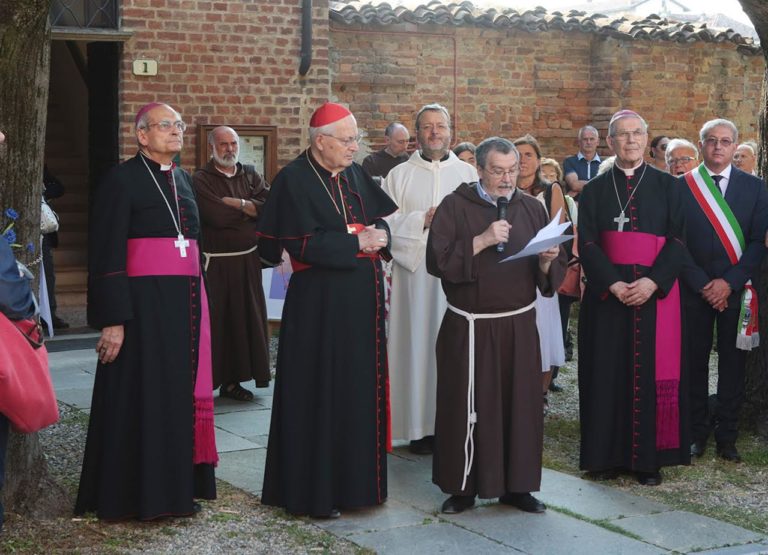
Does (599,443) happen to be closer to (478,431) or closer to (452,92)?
(478,431)

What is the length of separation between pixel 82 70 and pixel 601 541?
1304cm

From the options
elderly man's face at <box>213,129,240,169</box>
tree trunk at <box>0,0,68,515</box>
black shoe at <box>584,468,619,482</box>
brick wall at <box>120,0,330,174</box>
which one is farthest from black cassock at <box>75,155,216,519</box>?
brick wall at <box>120,0,330,174</box>

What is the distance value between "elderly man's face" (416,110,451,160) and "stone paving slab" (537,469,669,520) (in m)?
2.05

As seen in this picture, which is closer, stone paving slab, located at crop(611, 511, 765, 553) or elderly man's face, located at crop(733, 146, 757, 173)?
stone paving slab, located at crop(611, 511, 765, 553)

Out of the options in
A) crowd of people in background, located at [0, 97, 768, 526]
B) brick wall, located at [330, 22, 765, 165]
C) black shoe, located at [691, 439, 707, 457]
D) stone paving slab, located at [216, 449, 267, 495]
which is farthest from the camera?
brick wall, located at [330, 22, 765, 165]

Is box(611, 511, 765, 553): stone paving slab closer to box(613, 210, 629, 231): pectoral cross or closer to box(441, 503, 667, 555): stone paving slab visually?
box(441, 503, 667, 555): stone paving slab

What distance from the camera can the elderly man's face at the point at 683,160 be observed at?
8.52 meters

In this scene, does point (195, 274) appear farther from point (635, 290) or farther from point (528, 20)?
point (528, 20)

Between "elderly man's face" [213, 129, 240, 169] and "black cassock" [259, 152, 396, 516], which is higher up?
"elderly man's face" [213, 129, 240, 169]

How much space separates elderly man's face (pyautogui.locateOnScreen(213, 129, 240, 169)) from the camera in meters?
9.16

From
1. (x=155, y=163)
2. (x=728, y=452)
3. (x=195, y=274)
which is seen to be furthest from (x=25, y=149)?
(x=728, y=452)

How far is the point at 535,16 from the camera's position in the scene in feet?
50.2

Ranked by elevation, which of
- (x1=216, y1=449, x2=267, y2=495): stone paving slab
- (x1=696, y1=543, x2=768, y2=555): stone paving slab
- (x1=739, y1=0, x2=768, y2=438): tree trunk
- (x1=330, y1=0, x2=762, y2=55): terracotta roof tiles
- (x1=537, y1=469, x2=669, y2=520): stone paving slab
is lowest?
(x1=696, y1=543, x2=768, y2=555): stone paving slab

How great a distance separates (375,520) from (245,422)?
2528 mm
